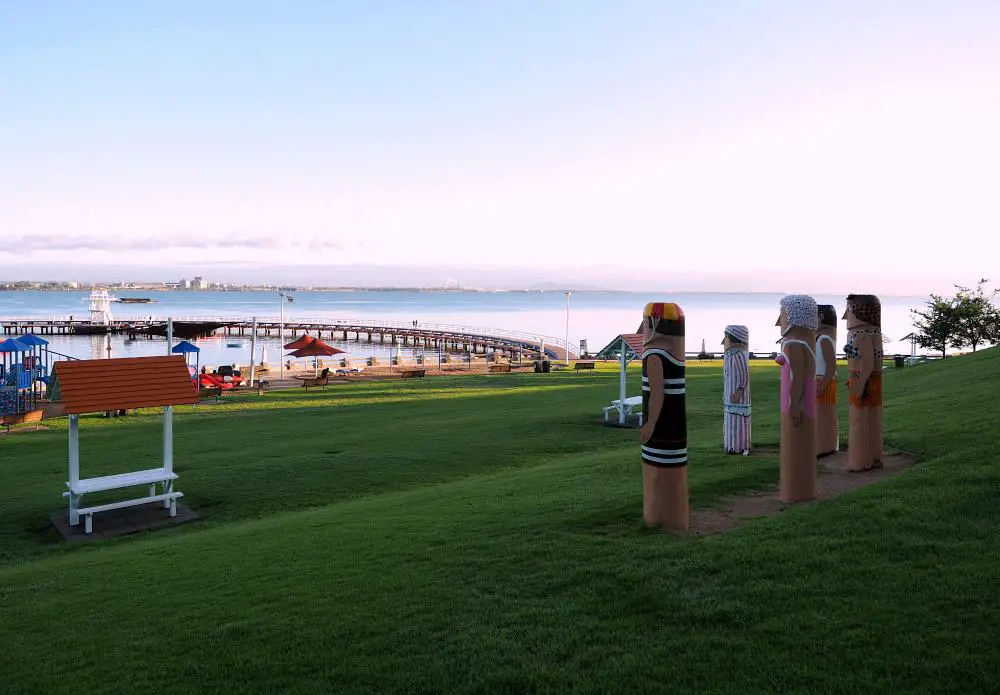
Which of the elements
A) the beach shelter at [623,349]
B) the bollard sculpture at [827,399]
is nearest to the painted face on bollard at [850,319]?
the bollard sculpture at [827,399]

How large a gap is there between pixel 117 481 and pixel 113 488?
10.0 inches

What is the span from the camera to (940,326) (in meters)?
41.9

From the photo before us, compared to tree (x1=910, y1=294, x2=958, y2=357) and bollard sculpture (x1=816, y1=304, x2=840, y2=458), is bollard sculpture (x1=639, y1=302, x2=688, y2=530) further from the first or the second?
tree (x1=910, y1=294, x2=958, y2=357)

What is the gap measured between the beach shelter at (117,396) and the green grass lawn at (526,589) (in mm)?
713

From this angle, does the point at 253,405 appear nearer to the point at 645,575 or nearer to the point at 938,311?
the point at 645,575

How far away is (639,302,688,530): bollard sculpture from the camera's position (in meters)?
7.74

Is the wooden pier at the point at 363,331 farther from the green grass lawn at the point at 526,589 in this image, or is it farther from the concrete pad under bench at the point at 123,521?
the green grass lawn at the point at 526,589

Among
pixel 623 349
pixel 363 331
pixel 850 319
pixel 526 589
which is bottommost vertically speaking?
pixel 526 589

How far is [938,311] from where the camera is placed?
4219cm

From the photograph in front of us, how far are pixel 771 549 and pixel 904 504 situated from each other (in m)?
1.72

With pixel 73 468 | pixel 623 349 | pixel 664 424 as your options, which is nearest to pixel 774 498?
pixel 664 424

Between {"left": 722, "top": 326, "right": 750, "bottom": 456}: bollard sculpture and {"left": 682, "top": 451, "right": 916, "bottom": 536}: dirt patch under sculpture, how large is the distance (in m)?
1.44

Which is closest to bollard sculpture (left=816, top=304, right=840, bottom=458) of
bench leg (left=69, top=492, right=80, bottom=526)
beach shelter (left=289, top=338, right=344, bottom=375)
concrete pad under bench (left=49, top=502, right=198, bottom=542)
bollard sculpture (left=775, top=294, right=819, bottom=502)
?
bollard sculpture (left=775, top=294, right=819, bottom=502)

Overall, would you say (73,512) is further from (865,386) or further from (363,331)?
(363,331)
